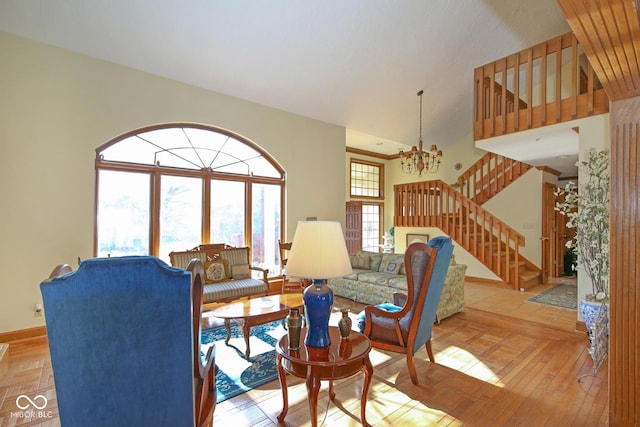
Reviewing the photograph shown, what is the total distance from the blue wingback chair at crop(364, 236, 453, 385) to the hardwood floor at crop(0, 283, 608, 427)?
318mm

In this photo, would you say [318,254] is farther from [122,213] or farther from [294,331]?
[122,213]

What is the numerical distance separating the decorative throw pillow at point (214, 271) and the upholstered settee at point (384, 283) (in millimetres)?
1778

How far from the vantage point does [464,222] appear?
22.4ft

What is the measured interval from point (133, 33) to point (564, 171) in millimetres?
9050

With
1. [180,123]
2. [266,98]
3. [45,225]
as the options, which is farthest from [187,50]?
[45,225]

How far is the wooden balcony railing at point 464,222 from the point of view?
604 centimetres

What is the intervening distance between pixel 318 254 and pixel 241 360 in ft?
6.00

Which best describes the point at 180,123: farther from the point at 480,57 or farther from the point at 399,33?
the point at 480,57

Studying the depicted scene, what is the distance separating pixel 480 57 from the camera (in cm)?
542

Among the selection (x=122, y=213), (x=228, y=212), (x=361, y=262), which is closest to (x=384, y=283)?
(x=361, y=262)

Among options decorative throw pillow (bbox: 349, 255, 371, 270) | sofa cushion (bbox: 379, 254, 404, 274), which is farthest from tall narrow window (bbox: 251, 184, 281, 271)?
sofa cushion (bbox: 379, 254, 404, 274)

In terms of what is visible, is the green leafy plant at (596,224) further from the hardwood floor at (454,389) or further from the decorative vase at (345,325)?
the decorative vase at (345,325)

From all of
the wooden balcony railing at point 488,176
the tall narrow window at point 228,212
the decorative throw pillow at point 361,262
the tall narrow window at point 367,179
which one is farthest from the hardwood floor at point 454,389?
the tall narrow window at point 367,179

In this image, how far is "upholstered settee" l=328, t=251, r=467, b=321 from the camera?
13.5 feet
